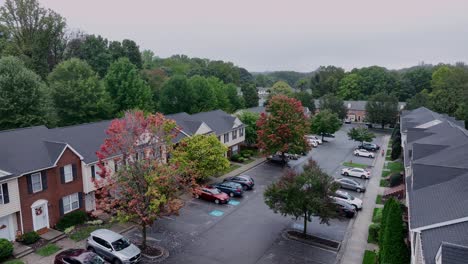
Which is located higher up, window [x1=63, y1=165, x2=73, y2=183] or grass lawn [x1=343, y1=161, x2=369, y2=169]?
window [x1=63, y1=165, x2=73, y2=183]

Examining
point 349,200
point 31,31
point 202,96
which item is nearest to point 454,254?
point 349,200

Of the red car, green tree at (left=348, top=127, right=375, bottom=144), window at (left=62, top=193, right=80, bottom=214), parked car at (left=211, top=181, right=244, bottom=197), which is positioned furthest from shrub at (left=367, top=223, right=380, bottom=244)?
green tree at (left=348, top=127, right=375, bottom=144)

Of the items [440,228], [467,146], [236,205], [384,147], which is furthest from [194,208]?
[384,147]

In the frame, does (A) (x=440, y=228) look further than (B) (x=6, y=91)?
No

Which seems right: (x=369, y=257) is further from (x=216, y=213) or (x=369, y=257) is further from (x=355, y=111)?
(x=355, y=111)

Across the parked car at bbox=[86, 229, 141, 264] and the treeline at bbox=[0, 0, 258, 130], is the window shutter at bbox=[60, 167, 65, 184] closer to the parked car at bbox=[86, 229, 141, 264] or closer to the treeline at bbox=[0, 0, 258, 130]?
the parked car at bbox=[86, 229, 141, 264]

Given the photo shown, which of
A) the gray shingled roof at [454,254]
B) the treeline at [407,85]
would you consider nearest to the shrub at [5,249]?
the gray shingled roof at [454,254]

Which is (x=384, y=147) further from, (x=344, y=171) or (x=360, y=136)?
(x=344, y=171)
